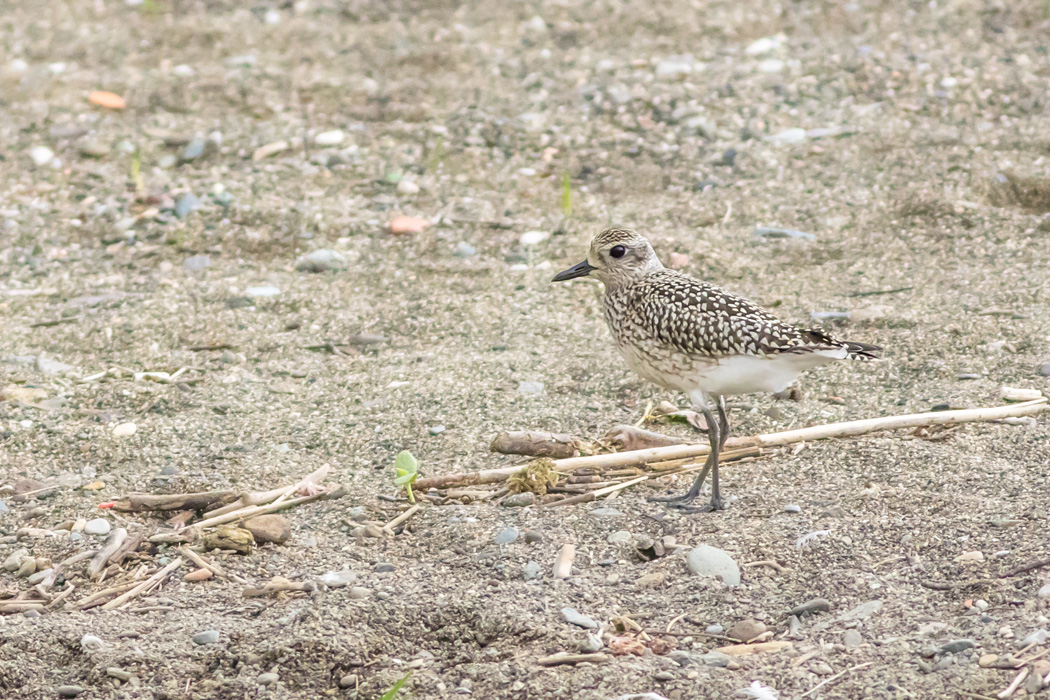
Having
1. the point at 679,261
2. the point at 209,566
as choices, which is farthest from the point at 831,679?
the point at 679,261

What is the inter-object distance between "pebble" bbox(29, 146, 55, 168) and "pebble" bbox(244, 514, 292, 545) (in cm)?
415

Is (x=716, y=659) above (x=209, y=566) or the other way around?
above

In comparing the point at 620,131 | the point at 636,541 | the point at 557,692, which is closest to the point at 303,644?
the point at 557,692

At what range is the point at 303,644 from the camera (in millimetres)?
3391

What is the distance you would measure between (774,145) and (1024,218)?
157 centimetres

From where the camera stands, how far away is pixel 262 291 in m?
6.00

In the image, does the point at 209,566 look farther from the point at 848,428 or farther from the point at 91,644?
the point at 848,428

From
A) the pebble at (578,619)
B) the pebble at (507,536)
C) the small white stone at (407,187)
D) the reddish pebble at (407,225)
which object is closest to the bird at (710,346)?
the pebble at (507,536)

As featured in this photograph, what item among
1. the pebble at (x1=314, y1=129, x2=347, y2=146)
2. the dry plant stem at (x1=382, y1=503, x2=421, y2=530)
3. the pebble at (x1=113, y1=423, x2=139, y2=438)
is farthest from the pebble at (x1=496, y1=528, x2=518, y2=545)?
the pebble at (x1=314, y1=129, x2=347, y2=146)

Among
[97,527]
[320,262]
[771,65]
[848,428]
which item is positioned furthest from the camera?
[771,65]

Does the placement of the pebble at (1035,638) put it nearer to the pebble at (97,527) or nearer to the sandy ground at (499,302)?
the sandy ground at (499,302)

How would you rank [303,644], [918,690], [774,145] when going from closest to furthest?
[918,690], [303,644], [774,145]

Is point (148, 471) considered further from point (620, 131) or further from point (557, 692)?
point (620, 131)

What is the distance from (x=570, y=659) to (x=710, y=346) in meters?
1.25
